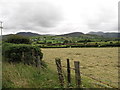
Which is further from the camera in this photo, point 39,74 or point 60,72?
point 39,74

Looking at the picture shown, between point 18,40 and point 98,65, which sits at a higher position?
point 18,40

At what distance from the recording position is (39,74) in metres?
7.38

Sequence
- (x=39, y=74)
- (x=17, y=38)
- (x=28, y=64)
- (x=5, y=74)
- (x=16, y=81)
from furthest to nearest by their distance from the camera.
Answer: (x=17, y=38), (x=28, y=64), (x=39, y=74), (x=5, y=74), (x=16, y=81)

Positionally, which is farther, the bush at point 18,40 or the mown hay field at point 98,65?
the bush at point 18,40

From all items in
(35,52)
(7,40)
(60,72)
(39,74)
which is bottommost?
(39,74)

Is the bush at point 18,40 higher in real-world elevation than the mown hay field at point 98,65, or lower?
higher

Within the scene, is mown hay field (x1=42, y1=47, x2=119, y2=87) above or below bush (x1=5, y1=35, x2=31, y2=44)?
below

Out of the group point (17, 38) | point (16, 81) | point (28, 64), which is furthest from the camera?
point (17, 38)

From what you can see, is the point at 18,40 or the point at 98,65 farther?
the point at 18,40

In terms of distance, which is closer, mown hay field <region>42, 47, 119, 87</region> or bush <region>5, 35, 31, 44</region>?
mown hay field <region>42, 47, 119, 87</region>

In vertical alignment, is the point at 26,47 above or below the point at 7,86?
above

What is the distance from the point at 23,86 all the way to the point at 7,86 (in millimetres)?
690

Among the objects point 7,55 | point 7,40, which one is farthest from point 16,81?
point 7,40

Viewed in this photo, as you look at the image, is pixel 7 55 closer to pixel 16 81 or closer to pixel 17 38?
pixel 16 81
